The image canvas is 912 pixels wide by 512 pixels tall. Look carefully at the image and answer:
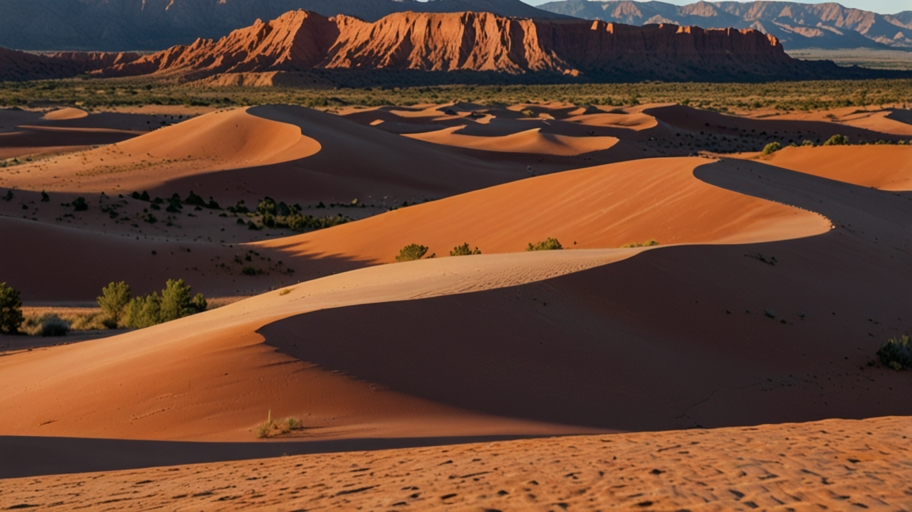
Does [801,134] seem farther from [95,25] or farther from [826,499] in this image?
[95,25]

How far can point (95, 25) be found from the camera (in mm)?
166625

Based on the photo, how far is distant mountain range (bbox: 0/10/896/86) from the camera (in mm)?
106125

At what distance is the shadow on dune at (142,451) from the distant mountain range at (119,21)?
165 meters

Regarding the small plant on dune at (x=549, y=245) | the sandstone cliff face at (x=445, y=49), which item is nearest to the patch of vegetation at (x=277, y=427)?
the small plant on dune at (x=549, y=245)

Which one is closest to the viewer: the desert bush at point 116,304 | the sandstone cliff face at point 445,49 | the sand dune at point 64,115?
the desert bush at point 116,304

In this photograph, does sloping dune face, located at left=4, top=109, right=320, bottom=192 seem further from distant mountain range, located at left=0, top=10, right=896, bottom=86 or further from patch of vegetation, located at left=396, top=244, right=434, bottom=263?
distant mountain range, located at left=0, top=10, right=896, bottom=86

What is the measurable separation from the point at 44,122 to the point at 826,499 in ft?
191

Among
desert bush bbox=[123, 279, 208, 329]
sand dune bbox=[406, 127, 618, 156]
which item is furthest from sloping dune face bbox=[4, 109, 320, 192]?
desert bush bbox=[123, 279, 208, 329]

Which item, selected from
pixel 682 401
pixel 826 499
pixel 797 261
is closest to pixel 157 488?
pixel 826 499

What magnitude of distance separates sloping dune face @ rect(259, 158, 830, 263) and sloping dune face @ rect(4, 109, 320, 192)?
12555mm

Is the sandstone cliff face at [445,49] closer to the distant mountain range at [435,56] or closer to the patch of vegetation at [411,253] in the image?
the distant mountain range at [435,56]

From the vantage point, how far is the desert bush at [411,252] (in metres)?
20.7

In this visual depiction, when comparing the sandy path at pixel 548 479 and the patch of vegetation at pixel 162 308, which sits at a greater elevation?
the sandy path at pixel 548 479

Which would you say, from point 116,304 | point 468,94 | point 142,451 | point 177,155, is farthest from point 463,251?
point 468,94
